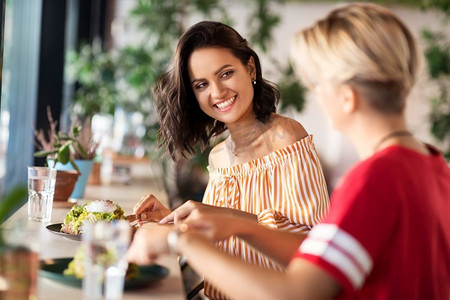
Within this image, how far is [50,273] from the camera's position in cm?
147

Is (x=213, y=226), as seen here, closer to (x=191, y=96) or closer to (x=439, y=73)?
(x=191, y=96)

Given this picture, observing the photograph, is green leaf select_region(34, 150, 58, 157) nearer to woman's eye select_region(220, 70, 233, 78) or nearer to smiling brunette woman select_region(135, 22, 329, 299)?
smiling brunette woman select_region(135, 22, 329, 299)

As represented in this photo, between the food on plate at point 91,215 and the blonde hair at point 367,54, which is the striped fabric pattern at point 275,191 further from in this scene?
the blonde hair at point 367,54

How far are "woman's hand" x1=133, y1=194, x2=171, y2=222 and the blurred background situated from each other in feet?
1.40

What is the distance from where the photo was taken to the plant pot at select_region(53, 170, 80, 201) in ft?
A: 8.77

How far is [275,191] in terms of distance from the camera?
229 cm

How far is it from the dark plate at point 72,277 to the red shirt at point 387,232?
1.34 ft

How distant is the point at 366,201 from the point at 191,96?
1.43m

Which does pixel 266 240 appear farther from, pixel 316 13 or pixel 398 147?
pixel 316 13

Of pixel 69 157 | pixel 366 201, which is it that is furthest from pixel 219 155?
pixel 366 201

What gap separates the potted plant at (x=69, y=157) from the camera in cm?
270

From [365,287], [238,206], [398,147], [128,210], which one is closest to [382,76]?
[398,147]

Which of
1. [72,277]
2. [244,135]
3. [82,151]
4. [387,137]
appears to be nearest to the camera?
[387,137]

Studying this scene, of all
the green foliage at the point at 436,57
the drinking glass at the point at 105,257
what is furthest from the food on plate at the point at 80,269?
the green foliage at the point at 436,57
